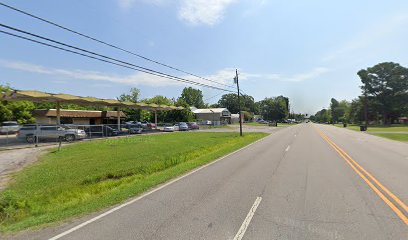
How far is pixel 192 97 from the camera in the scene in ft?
476

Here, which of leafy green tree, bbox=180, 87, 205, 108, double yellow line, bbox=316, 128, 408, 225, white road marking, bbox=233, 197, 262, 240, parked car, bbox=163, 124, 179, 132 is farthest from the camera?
leafy green tree, bbox=180, 87, 205, 108

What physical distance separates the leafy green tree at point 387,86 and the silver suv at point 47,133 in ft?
251

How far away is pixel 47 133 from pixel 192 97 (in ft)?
388

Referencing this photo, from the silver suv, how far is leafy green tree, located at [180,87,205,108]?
11382 cm

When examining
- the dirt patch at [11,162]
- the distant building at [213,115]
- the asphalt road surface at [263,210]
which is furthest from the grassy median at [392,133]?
the distant building at [213,115]

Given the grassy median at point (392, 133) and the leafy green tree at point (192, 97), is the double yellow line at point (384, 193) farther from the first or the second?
the leafy green tree at point (192, 97)

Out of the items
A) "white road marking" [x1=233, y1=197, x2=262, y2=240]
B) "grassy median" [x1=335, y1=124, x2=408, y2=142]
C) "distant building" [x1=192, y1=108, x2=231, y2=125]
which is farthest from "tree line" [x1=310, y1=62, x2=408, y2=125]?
"white road marking" [x1=233, y1=197, x2=262, y2=240]

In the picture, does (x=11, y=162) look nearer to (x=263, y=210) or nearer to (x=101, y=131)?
(x=263, y=210)

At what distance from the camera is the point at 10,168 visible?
14.7m

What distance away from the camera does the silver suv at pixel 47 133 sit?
2703cm

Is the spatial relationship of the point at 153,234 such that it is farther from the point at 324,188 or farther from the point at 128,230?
the point at 324,188

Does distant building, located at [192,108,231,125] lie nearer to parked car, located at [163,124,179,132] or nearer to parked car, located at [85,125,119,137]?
parked car, located at [163,124,179,132]

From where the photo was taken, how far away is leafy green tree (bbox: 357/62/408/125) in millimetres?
75887

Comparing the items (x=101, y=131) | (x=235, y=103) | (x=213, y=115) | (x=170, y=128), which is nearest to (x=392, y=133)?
(x=170, y=128)
